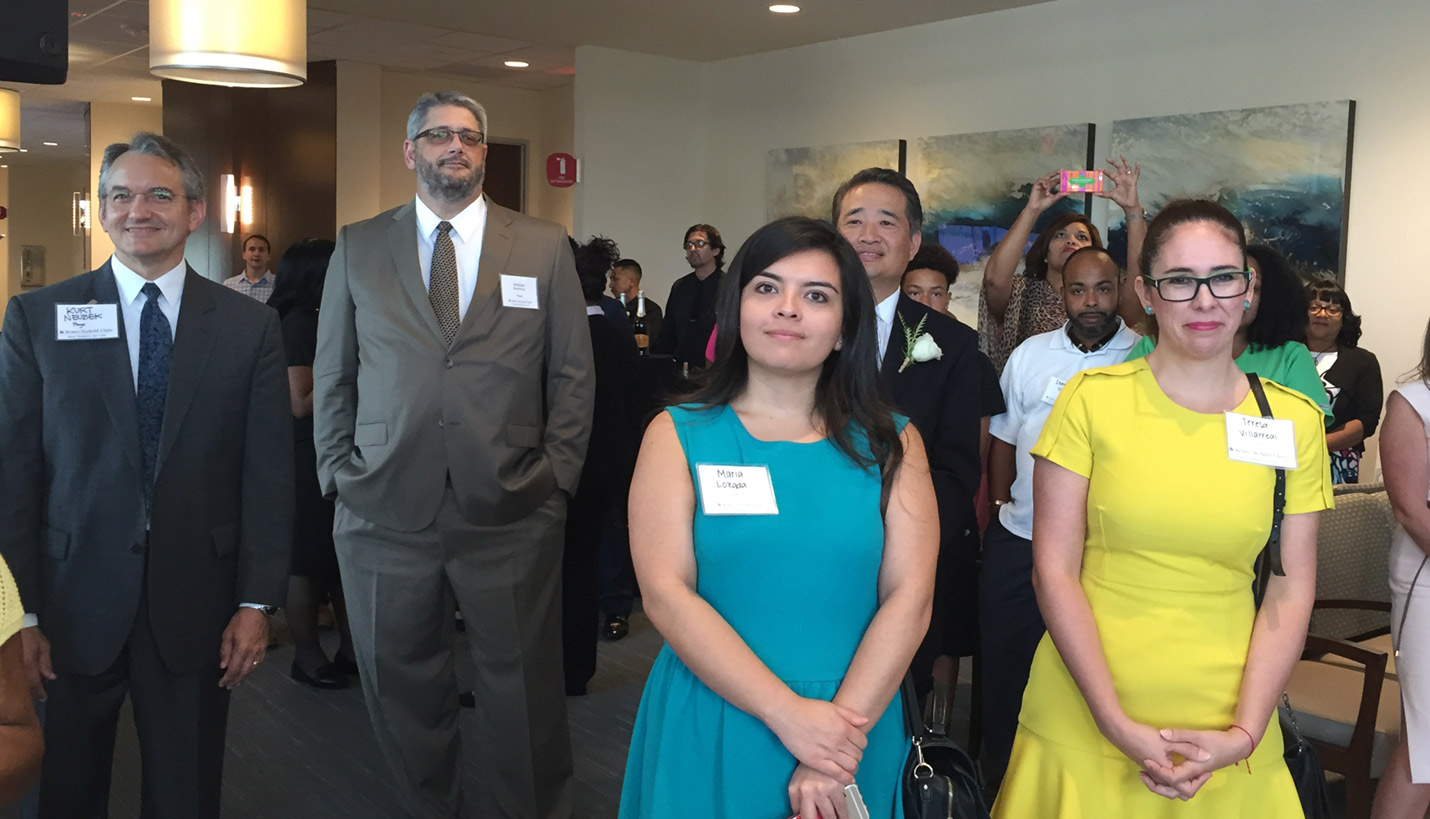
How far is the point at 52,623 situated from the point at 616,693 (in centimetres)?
250

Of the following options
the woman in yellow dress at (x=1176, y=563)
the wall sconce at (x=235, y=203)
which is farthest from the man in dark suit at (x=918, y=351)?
the wall sconce at (x=235, y=203)

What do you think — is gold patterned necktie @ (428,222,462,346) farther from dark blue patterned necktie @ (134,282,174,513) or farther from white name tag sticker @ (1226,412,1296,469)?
white name tag sticker @ (1226,412,1296,469)

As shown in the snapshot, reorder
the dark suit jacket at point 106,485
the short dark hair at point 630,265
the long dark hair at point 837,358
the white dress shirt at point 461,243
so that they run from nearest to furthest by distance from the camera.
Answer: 1. the long dark hair at point 837,358
2. the dark suit jacket at point 106,485
3. the white dress shirt at point 461,243
4. the short dark hair at point 630,265

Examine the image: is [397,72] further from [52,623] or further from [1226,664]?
[1226,664]

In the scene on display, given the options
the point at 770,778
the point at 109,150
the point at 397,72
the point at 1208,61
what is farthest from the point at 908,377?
the point at 397,72

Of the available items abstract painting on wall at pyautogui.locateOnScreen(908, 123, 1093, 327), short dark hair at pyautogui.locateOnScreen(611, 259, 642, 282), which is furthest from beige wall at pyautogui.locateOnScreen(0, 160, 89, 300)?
abstract painting on wall at pyautogui.locateOnScreen(908, 123, 1093, 327)

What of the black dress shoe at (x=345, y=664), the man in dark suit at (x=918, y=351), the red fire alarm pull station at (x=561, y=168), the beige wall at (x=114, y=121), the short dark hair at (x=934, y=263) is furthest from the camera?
the beige wall at (x=114, y=121)

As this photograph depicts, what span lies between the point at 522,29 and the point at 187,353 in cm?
740

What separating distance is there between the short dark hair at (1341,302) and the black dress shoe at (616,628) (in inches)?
137

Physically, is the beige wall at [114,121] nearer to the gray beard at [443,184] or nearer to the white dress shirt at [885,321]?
the gray beard at [443,184]

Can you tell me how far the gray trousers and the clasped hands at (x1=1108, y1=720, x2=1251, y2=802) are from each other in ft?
→ 5.19

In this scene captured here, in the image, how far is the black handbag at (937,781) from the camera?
5.78 ft

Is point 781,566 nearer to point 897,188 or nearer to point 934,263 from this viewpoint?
point 897,188

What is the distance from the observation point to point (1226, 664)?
6.52 feet
